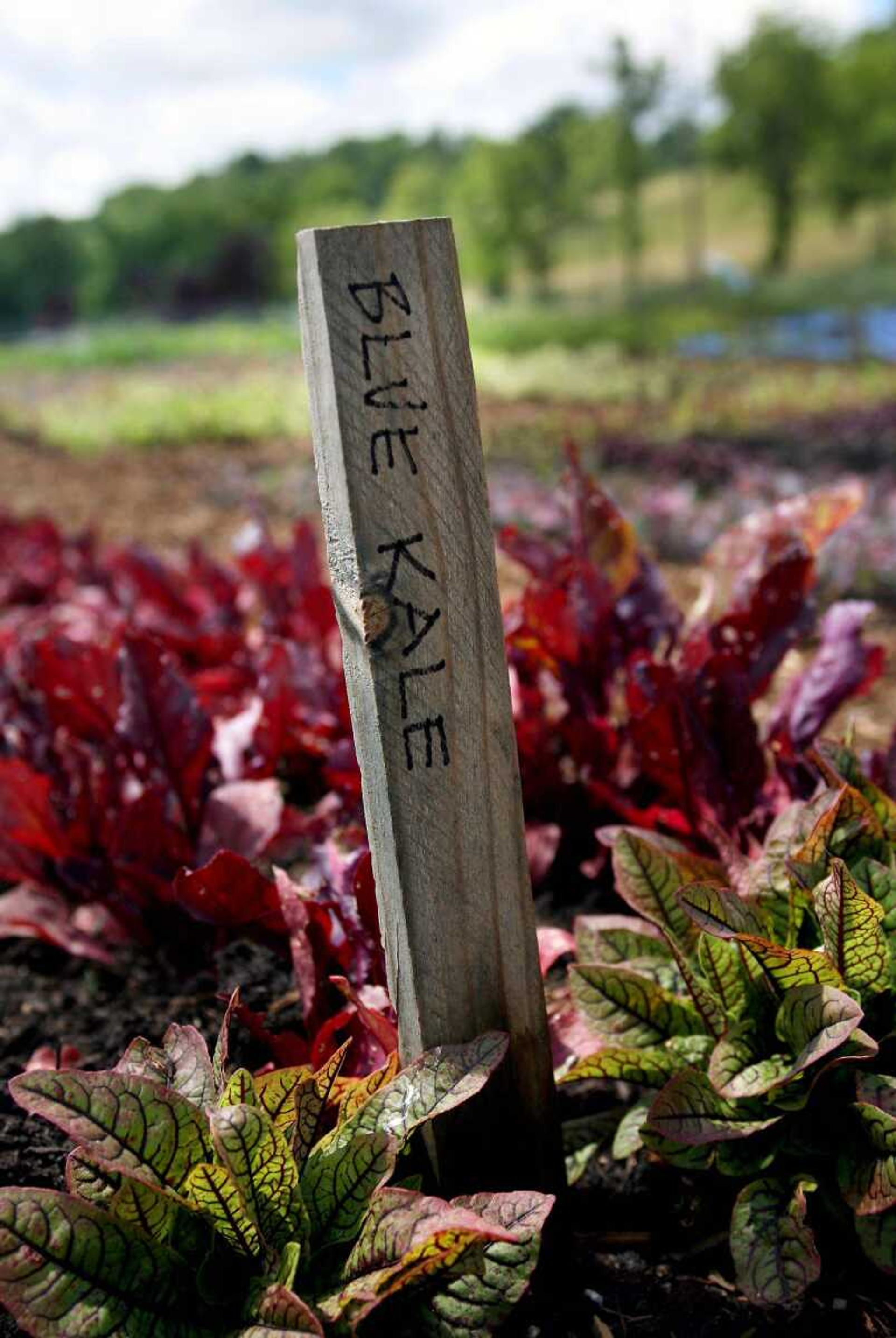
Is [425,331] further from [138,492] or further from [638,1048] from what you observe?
[138,492]

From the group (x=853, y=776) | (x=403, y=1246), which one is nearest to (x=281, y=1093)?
(x=403, y=1246)

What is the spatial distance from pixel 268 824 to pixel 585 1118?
0.79 meters

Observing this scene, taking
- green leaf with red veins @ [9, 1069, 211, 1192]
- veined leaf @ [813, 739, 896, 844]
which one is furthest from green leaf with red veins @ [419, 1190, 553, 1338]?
veined leaf @ [813, 739, 896, 844]

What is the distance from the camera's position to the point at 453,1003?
1.42 metres

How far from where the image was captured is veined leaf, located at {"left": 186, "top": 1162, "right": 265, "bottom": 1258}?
1257 mm

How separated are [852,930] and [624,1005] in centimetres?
37

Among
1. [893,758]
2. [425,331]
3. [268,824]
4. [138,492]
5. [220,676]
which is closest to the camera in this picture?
[425,331]

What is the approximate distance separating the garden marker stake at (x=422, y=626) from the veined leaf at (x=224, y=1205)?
0.90 feet

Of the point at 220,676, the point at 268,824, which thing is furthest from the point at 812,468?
the point at 268,824

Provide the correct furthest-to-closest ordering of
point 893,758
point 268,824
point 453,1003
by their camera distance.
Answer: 1. point 268,824
2. point 893,758
3. point 453,1003

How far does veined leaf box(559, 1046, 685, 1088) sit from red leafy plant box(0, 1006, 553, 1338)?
279mm

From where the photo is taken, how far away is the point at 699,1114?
1.46 meters

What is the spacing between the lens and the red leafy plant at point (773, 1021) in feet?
4.59

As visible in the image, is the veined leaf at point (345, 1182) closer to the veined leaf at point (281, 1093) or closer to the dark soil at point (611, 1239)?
the veined leaf at point (281, 1093)
